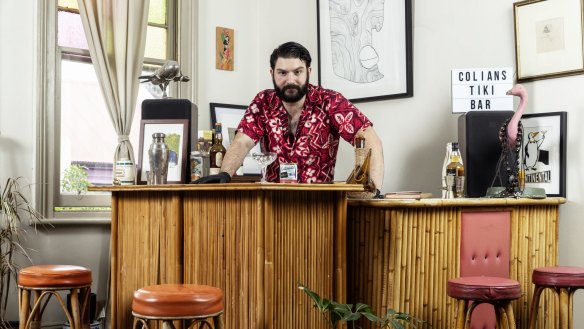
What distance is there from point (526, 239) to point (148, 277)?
→ 1.77m

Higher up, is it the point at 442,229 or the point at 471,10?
the point at 471,10

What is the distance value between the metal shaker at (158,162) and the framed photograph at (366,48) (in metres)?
2.17

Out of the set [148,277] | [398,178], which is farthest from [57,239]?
[398,178]

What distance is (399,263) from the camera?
306 cm

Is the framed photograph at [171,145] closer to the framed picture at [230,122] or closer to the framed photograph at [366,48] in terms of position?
the framed picture at [230,122]

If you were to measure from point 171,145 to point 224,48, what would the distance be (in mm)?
2245

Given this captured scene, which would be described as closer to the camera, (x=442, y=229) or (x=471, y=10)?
(x=442, y=229)

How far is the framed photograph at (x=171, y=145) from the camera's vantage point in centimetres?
320

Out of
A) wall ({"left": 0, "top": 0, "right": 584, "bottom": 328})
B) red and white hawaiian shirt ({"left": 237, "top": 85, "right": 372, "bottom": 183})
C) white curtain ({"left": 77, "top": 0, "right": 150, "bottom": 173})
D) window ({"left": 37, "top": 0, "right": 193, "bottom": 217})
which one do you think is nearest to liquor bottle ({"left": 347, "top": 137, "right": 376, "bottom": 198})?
red and white hawaiian shirt ({"left": 237, "top": 85, "right": 372, "bottom": 183})

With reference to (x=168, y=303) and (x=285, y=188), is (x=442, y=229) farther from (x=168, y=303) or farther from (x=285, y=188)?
(x=168, y=303)

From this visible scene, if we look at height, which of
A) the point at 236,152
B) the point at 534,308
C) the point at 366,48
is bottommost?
the point at 534,308

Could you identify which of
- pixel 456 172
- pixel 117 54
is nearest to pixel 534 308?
pixel 456 172

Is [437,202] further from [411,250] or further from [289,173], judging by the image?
[289,173]

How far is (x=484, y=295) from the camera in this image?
2736 mm
